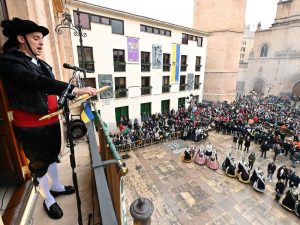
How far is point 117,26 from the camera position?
15.2 metres

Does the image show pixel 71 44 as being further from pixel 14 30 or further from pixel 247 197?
pixel 247 197

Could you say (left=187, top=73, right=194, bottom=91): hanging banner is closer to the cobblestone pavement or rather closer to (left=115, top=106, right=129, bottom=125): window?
(left=115, top=106, right=129, bottom=125): window

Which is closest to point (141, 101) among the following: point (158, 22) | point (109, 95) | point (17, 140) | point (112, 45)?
point (109, 95)

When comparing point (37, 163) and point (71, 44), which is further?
point (71, 44)

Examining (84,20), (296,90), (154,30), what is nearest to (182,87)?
(154,30)

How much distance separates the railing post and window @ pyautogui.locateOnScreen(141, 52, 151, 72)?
669 inches

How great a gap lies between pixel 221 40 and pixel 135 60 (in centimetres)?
1697

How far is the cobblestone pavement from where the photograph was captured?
7484mm

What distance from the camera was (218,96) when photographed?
28.0 meters

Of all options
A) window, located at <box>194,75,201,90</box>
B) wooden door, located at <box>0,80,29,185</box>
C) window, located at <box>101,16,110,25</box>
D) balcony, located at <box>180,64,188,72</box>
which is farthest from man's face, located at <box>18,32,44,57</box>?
window, located at <box>194,75,201,90</box>

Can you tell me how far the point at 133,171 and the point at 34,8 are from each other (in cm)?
943

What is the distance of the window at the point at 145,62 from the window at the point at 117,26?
314 cm

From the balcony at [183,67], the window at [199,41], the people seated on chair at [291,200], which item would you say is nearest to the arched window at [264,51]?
the window at [199,41]

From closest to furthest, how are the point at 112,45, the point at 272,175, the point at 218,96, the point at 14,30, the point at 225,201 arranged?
the point at 14,30
the point at 225,201
the point at 272,175
the point at 112,45
the point at 218,96
